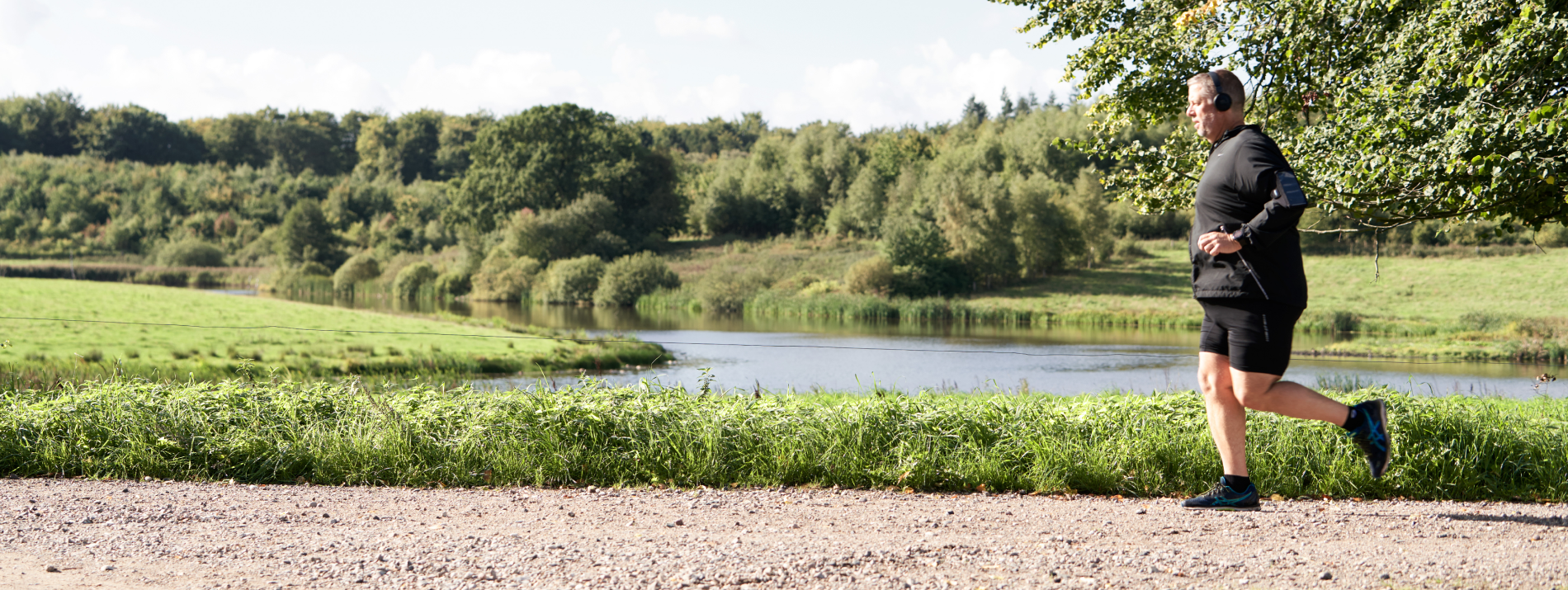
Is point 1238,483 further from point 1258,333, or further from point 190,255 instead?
point 190,255

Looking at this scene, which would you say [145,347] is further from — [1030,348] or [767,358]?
[1030,348]

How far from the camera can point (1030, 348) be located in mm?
31953

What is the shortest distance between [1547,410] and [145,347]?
23.2m

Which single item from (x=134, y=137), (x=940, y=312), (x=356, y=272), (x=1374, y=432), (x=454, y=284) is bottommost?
(x=940, y=312)

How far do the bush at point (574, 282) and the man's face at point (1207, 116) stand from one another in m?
54.2

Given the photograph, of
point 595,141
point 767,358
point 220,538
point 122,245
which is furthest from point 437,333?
point 122,245

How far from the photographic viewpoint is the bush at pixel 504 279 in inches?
2381

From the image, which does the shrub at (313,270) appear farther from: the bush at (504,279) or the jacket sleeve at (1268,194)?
the jacket sleeve at (1268,194)

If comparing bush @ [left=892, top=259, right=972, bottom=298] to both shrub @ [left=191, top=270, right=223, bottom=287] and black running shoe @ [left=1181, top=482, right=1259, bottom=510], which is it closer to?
black running shoe @ [left=1181, top=482, right=1259, bottom=510]

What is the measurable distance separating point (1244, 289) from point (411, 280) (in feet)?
215

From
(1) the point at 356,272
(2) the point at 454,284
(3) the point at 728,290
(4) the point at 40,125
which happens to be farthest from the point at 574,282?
(4) the point at 40,125

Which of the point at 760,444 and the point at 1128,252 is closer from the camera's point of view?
the point at 760,444

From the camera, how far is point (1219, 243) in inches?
151

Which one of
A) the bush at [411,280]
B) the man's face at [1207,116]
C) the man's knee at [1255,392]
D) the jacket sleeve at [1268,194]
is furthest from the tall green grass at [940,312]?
the jacket sleeve at [1268,194]
